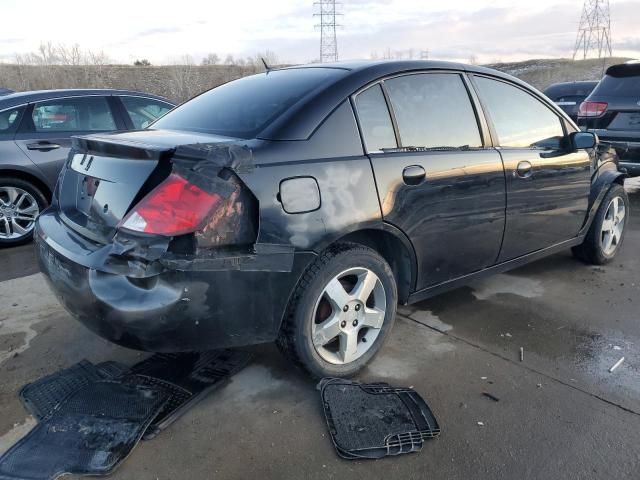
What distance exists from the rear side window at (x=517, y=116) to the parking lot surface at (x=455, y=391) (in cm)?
118

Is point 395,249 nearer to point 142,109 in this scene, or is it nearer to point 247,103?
point 247,103

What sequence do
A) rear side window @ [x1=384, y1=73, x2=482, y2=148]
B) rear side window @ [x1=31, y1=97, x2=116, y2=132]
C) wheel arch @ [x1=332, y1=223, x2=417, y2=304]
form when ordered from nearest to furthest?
wheel arch @ [x1=332, y1=223, x2=417, y2=304], rear side window @ [x1=384, y1=73, x2=482, y2=148], rear side window @ [x1=31, y1=97, x2=116, y2=132]

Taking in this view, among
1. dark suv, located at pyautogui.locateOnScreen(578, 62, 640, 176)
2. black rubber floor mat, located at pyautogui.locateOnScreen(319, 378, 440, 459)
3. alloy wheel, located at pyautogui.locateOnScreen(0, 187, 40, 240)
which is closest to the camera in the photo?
black rubber floor mat, located at pyautogui.locateOnScreen(319, 378, 440, 459)

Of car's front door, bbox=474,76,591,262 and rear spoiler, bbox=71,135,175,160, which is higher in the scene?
rear spoiler, bbox=71,135,175,160

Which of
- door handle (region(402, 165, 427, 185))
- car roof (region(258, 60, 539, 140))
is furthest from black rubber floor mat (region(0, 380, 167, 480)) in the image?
door handle (region(402, 165, 427, 185))

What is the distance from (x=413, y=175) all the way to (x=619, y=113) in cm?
496

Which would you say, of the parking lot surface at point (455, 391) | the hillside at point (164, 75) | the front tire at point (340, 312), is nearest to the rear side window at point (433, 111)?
the front tire at point (340, 312)

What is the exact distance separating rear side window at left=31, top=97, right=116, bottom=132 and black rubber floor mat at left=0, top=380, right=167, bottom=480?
3970mm

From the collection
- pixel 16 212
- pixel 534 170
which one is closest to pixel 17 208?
pixel 16 212

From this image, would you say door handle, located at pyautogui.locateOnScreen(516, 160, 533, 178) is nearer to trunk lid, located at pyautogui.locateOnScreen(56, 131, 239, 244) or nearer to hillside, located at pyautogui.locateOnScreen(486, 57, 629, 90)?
trunk lid, located at pyautogui.locateOnScreen(56, 131, 239, 244)

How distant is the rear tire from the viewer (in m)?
4.43

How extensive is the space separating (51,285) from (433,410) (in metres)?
1.99

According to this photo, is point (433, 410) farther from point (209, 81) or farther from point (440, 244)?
point (209, 81)

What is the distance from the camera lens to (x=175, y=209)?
218 cm
